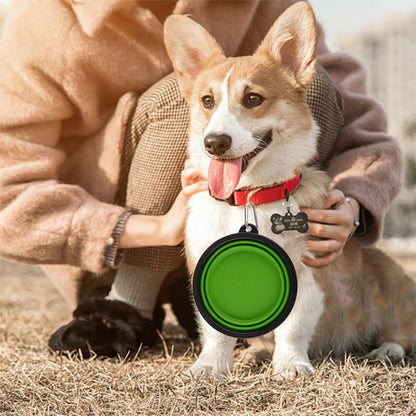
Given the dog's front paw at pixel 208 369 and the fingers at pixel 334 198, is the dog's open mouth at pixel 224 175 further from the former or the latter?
the dog's front paw at pixel 208 369

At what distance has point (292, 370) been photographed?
1687mm

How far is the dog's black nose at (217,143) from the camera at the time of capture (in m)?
1.64

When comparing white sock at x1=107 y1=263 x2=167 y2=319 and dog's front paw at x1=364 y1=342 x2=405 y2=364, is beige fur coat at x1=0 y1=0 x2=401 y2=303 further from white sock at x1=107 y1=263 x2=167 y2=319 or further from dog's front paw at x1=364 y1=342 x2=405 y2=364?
dog's front paw at x1=364 y1=342 x2=405 y2=364

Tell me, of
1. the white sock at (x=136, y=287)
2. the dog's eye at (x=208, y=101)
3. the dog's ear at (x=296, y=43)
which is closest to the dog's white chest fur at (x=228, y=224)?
the dog's eye at (x=208, y=101)

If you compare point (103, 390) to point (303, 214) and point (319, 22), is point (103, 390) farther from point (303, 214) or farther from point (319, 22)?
point (319, 22)

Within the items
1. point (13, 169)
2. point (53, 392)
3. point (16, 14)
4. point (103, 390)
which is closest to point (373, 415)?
Answer: point (103, 390)

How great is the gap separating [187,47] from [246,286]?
867 millimetres

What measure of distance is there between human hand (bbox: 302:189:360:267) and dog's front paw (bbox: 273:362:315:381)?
305 mm

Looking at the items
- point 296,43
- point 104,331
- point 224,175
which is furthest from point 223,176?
point 104,331

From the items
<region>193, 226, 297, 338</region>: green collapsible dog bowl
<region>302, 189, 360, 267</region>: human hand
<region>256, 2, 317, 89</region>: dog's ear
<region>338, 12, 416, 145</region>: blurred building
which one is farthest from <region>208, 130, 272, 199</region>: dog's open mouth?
<region>338, 12, 416, 145</region>: blurred building

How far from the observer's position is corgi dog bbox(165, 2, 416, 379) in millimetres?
1729

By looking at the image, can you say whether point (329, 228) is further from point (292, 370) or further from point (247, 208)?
point (292, 370)

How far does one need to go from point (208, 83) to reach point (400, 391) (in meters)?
1.07

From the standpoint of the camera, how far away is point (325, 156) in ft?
7.60
